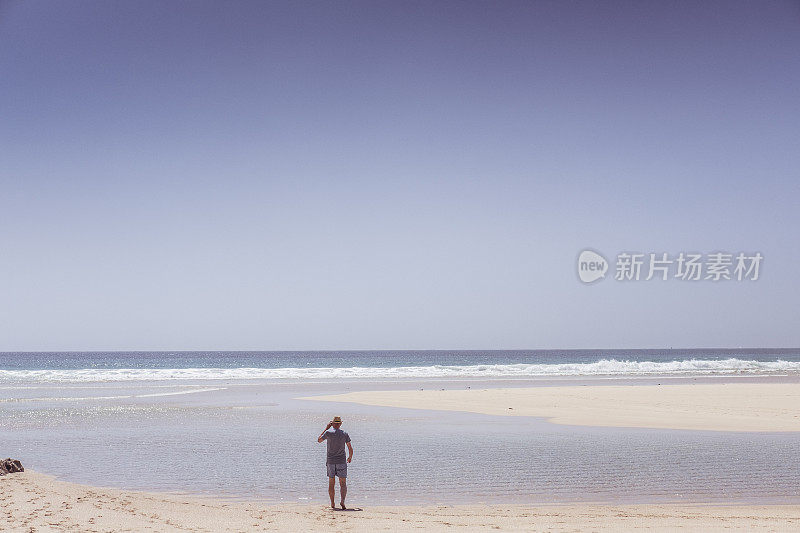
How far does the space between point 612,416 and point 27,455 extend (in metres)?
17.2

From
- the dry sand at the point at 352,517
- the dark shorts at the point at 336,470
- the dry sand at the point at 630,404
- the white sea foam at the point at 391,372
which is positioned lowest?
the white sea foam at the point at 391,372

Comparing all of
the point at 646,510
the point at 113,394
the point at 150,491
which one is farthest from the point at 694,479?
the point at 113,394

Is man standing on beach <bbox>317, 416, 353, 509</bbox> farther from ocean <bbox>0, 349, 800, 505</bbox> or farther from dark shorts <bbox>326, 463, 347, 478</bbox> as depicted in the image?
ocean <bbox>0, 349, 800, 505</bbox>

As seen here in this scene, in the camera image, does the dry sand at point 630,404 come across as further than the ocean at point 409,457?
Yes

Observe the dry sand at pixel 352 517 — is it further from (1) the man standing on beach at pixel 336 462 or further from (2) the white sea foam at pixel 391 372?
(2) the white sea foam at pixel 391 372

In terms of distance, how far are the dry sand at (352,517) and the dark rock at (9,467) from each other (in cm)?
210

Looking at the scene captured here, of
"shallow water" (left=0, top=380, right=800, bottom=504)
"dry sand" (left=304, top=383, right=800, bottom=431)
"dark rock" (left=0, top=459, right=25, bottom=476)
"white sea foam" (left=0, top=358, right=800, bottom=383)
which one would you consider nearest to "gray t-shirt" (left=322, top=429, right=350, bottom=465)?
"shallow water" (left=0, top=380, right=800, bottom=504)

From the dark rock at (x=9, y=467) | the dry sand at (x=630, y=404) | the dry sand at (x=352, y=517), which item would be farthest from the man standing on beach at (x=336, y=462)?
the dry sand at (x=630, y=404)

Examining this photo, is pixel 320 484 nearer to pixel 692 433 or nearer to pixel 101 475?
pixel 101 475

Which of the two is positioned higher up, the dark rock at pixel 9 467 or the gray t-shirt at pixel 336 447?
the gray t-shirt at pixel 336 447

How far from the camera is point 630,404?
27000 millimetres

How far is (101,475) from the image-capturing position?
13.4m

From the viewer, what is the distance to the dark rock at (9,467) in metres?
13.0

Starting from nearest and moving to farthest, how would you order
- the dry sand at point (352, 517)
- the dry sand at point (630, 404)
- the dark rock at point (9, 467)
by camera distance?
the dry sand at point (352, 517) → the dark rock at point (9, 467) → the dry sand at point (630, 404)
